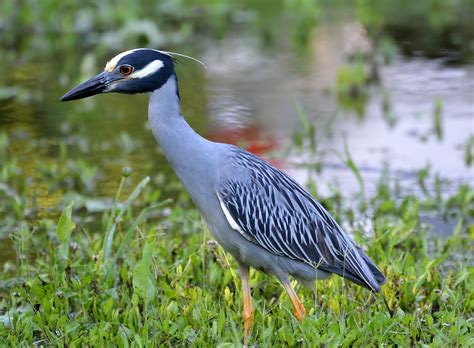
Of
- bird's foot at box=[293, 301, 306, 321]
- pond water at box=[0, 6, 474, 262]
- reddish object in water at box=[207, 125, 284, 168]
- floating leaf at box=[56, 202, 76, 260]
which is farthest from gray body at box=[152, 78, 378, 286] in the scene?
reddish object in water at box=[207, 125, 284, 168]

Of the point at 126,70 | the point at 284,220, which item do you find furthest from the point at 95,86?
the point at 284,220

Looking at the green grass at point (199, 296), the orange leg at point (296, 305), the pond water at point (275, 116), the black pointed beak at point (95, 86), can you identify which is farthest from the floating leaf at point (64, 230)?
the pond water at point (275, 116)

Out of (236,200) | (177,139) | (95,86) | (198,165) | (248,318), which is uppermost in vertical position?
(95,86)

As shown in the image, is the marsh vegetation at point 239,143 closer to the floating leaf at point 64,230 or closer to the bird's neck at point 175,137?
the floating leaf at point 64,230

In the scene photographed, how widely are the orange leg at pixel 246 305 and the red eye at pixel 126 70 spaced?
999 millimetres

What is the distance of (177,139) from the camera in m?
4.77

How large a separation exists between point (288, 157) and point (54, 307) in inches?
131

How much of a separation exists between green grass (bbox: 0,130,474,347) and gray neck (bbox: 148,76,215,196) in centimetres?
38

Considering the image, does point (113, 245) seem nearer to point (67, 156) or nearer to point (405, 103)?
point (67, 156)

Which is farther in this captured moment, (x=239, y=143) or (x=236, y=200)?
(x=239, y=143)

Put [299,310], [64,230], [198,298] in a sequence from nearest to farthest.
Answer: [299,310] → [198,298] → [64,230]

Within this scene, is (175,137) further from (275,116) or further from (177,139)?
(275,116)

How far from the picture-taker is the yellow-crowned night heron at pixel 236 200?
4.77 meters

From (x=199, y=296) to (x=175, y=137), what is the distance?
736mm
